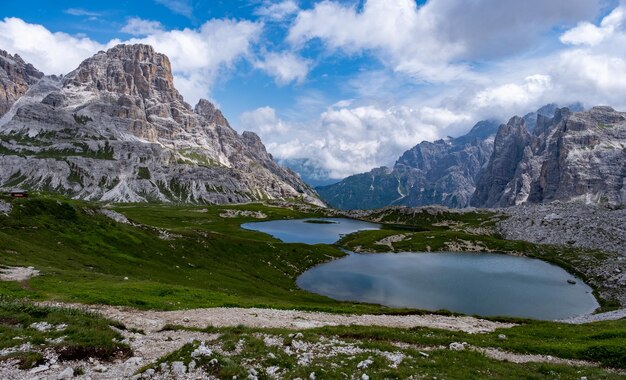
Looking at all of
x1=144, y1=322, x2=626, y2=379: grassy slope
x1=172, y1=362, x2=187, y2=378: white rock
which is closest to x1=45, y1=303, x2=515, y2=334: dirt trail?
x1=144, y1=322, x2=626, y2=379: grassy slope

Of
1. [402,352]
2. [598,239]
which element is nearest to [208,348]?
[402,352]

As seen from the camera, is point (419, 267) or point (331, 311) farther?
point (419, 267)

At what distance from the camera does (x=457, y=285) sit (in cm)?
9619

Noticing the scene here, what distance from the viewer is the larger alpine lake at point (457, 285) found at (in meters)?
80.2

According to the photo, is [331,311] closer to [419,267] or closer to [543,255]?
[419,267]

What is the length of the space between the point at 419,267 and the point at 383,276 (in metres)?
20.7

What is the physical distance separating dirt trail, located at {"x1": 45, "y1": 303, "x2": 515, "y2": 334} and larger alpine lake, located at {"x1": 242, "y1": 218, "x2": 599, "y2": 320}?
138ft

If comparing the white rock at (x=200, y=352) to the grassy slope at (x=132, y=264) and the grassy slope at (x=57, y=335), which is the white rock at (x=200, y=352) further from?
the grassy slope at (x=132, y=264)

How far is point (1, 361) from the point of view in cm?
1619

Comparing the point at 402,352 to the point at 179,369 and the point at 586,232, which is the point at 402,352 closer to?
the point at 179,369

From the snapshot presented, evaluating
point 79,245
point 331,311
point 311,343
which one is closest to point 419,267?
point 331,311

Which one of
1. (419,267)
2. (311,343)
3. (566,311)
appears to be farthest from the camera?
(419,267)

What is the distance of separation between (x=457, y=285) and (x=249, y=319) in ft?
258

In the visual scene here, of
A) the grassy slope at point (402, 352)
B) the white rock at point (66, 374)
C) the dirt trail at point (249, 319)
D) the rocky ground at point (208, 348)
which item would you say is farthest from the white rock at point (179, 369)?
the dirt trail at point (249, 319)
